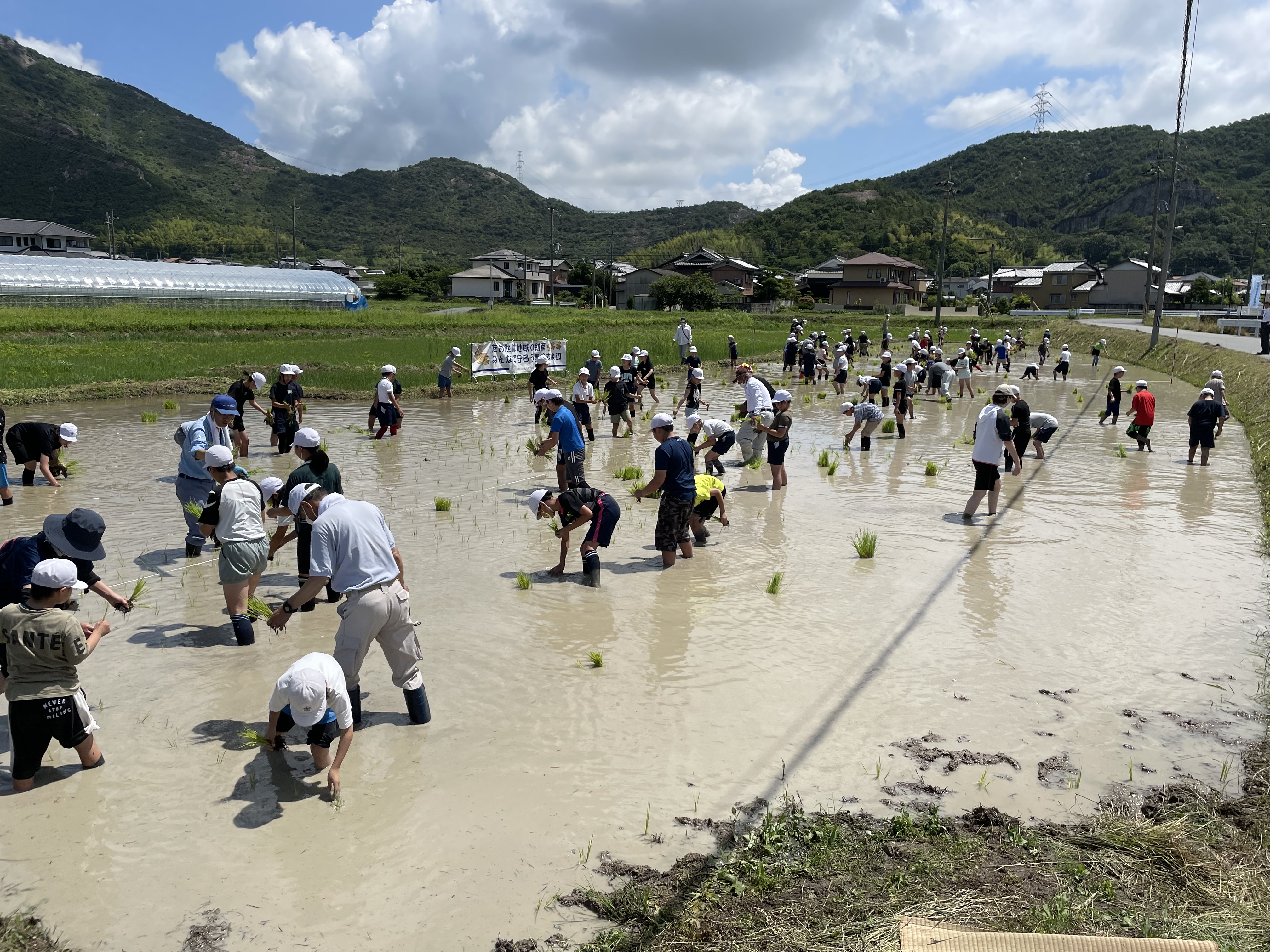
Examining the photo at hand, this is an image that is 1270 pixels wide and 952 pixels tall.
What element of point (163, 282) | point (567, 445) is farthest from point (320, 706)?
point (163, 282)

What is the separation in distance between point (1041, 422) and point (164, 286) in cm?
4871

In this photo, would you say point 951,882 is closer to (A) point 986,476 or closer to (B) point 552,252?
(A) point 986,476

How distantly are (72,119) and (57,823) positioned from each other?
170m

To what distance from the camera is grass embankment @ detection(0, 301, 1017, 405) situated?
22.9 meters

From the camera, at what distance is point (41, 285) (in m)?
42.9

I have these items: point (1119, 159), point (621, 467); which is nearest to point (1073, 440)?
point (621, 467)

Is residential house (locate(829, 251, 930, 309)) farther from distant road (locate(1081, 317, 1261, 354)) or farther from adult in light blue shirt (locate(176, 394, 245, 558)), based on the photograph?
adult in light blue shirt (locate(176, 394, 245, 558))

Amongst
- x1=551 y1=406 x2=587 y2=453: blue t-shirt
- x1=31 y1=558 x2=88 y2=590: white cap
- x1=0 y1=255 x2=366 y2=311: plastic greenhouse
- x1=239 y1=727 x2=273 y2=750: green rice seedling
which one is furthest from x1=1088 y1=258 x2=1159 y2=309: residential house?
x1=31 y1=558 x2=88 y2=590: white cap

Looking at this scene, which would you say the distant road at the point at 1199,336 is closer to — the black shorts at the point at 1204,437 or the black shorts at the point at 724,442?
the black shorts at the point at 1204,437

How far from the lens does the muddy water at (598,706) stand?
4.25 meters

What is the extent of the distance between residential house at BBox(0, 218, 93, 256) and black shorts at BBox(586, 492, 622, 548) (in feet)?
323

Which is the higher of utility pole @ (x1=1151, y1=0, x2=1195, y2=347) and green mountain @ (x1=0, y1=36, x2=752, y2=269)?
green mountain @ (x1=0, y1=36, x2=752, y2=269)

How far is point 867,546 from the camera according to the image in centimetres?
966

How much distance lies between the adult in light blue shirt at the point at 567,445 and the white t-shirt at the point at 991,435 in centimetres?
508
